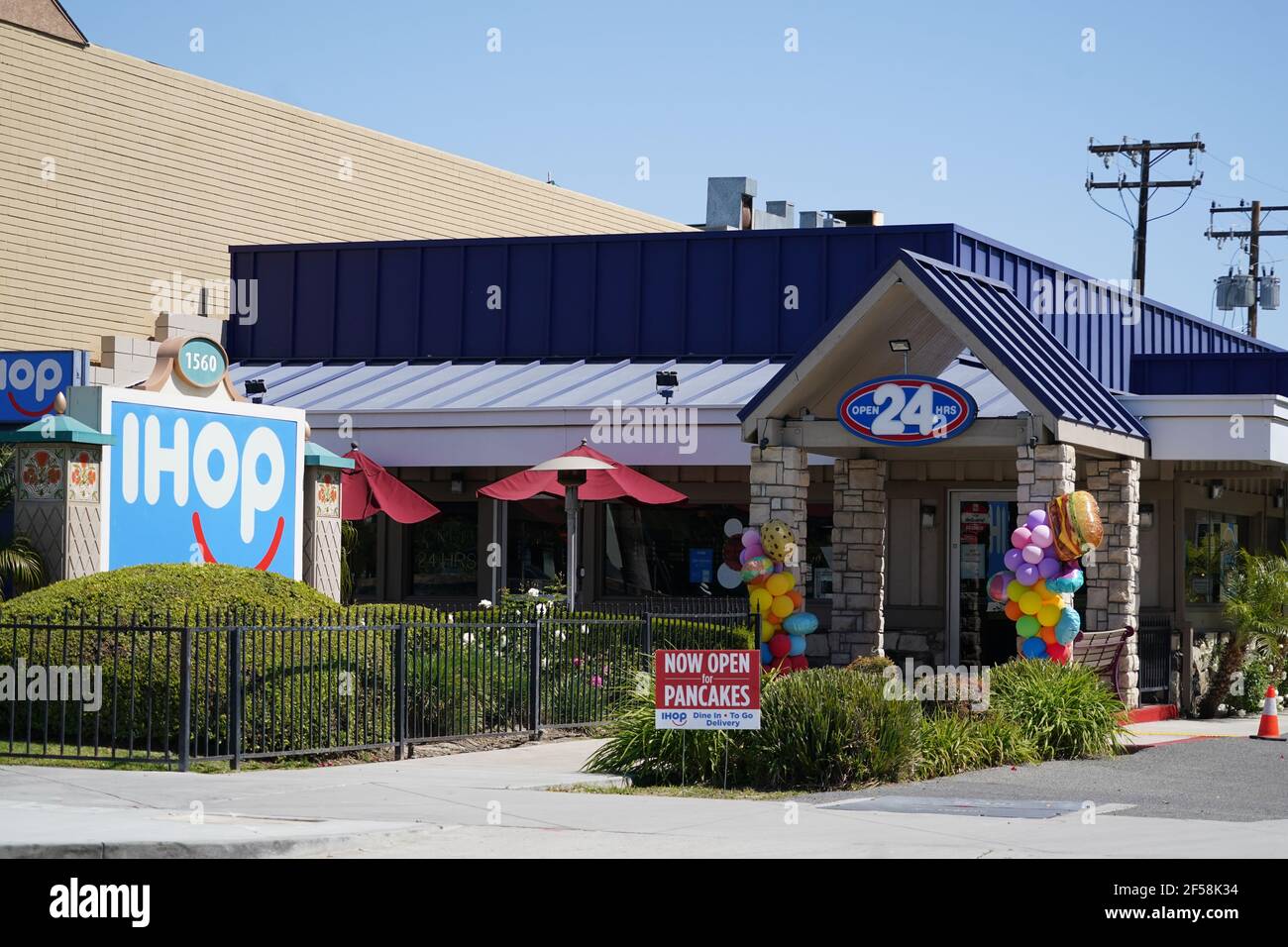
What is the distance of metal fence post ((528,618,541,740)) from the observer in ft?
59.9

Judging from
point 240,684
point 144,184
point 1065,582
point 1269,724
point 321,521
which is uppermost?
point 144,184

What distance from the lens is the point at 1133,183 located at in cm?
4522

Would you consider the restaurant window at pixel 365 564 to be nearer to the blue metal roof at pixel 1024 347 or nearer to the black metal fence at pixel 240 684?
the black metal fence at pixel 240 684

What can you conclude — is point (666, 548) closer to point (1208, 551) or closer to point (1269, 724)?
point (1208, 551)

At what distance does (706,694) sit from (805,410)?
7.33 metres

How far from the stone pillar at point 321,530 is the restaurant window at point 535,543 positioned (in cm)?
624

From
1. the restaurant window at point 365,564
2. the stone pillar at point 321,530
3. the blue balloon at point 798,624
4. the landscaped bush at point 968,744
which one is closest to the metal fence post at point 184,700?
the stone pillar at point 321,530

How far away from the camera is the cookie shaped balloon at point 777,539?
20.4 m

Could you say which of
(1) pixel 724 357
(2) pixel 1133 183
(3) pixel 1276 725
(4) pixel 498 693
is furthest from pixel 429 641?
(2) pixel 1133 183

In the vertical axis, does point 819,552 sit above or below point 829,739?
above

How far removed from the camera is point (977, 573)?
83.5 feet

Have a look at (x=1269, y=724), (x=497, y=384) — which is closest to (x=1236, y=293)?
(x=497, y=384)

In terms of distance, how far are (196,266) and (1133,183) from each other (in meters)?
23.9

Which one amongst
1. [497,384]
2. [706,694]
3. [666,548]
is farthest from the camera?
[497,384]
